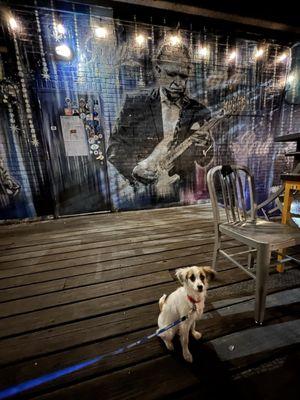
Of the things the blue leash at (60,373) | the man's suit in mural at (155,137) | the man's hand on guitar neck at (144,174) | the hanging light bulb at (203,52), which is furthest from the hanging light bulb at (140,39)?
the blue leash at (60,373)

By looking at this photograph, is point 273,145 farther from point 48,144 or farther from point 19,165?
point 19,165

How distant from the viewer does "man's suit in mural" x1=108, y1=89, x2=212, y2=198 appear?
400 cm

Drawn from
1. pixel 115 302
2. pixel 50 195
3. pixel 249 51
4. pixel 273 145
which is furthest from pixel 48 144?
pixel 273 145

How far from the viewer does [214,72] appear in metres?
4.27

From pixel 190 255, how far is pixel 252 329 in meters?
1.04

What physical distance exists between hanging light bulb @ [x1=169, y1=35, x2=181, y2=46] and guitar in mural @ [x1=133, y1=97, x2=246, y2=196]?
177cm

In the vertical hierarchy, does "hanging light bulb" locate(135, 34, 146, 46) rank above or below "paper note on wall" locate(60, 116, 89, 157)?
above

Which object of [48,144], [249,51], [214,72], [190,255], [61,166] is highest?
[249,51]

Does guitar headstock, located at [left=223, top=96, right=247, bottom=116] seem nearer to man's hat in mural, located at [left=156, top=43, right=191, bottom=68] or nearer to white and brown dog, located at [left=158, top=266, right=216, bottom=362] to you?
man's hat in mural, located at [left=156, top=43, right=191, bottom=68]

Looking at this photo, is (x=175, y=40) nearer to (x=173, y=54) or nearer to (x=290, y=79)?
(x=173, y=54)

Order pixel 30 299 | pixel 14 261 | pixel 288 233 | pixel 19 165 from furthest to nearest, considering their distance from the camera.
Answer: pixel 19 165 → pixel 14 261 → pixel 30 299 → pixel 288 233

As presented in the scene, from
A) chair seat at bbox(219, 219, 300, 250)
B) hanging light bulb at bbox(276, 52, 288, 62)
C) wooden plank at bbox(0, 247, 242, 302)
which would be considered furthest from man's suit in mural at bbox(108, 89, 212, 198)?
chair seat at bbox(219, 219, 300, 250)

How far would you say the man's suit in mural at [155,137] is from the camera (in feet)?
13.1

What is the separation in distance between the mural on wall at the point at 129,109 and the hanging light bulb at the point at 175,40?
17 mm
